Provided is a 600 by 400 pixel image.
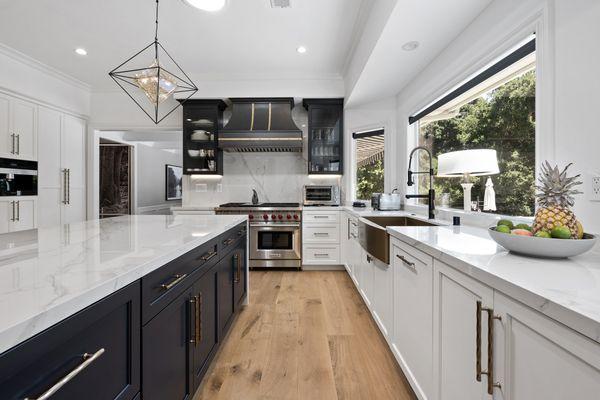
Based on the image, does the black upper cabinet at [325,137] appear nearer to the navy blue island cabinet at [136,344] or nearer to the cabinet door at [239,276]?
the cabinet door at [239,276]

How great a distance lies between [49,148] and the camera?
3947 mm

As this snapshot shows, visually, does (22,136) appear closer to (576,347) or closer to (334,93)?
(334,93)

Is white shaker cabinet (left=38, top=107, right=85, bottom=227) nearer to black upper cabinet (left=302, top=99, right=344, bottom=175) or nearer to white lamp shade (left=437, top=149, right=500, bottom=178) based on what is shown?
black upper cabinet (left=302, top=99, right=344, bottom=175)

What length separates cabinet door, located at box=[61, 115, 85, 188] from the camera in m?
4.18

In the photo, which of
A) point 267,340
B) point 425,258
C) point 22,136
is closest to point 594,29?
point 425,258

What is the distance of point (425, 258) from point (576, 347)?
72cm

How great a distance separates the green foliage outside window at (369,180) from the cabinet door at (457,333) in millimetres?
2952

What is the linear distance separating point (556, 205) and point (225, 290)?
72.7 inches

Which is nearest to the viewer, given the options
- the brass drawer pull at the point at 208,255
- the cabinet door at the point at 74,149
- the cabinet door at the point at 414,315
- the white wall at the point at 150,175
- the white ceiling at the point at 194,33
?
the cabinet door at the point at 414,315

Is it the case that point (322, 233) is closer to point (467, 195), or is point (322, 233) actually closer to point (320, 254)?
point (320, 254)

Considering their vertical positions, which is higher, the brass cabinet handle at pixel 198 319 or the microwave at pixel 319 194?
the microwave at pixel 319 194

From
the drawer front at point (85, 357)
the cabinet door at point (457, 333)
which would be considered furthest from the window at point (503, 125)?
the drawer front at point (85, 357)

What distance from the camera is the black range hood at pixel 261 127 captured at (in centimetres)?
402

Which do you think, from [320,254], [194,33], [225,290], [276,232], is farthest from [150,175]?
[225,290]
